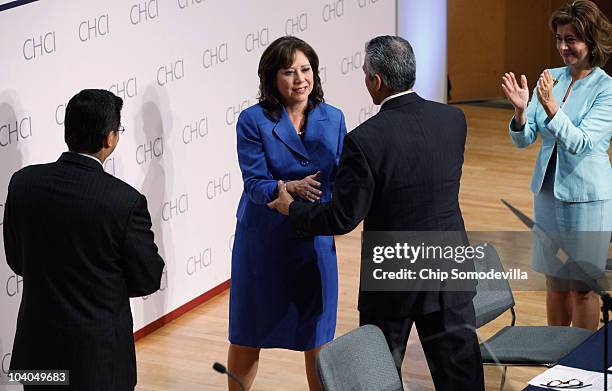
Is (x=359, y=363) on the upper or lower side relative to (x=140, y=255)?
lower

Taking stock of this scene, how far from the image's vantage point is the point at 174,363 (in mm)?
5730

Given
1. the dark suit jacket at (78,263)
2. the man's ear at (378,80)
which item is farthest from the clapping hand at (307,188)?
the dark suit jacket at (78,263)

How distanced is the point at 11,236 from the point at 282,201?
1.09 m

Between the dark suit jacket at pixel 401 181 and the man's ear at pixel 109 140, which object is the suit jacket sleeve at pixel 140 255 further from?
the dark suit jacket at pixel 401 181

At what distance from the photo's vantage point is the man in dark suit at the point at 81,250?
11.9ft

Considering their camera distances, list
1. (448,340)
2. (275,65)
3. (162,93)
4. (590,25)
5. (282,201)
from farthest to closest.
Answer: (162,93) → (590,25) → (275,65) → (282,201) → (448,340)

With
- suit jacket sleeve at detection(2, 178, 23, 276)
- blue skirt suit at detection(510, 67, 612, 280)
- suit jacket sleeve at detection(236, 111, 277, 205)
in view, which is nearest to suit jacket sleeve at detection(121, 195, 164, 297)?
suit jacket sleeve at detection(2, 178, 23, 276)

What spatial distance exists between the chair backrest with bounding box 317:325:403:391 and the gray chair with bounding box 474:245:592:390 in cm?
90

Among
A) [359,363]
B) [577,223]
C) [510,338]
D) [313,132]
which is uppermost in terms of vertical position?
[313,132]

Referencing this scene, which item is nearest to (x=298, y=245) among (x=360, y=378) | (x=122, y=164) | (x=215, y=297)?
(x=360, y=378)

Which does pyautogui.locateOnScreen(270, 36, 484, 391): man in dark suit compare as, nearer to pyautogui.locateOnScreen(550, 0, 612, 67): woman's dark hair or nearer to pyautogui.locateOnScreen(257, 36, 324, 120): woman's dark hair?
pyautogui.locateOnScreen(257, 36, 324, 120): woman's dark hair

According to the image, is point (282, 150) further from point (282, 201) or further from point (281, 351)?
point (281, 351)

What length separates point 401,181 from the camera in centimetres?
398

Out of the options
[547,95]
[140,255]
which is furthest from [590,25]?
[140,255]
